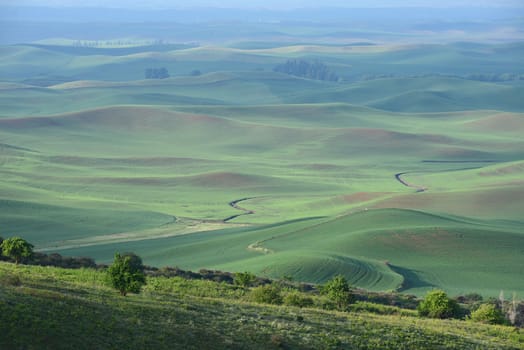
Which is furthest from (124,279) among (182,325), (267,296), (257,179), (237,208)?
(257,179)

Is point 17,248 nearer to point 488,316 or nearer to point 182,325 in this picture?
point 182,325

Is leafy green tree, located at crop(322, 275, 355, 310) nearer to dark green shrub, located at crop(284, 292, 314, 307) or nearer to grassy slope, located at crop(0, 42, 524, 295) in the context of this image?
dark green shrub, located at crop(284, 292, 314, 307)

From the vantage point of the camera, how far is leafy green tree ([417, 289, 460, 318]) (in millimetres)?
30438

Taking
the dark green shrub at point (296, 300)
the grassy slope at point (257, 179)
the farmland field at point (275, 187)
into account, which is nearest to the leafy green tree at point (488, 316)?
the dark green shrub at point (296, 300)

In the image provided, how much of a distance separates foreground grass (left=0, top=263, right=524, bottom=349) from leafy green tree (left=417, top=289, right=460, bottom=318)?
128 centimetres

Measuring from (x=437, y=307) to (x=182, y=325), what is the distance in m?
11.3

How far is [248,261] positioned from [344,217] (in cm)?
1332

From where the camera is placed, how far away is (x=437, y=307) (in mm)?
30406

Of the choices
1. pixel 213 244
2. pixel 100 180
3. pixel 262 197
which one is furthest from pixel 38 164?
pixel 213 244

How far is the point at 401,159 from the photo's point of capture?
4193 inches

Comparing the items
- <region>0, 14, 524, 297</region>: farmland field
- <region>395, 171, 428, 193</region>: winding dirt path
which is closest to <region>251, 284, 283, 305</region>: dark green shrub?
<region>0, 14, 524, 297</region>: farmland field

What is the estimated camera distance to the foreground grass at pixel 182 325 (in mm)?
19453

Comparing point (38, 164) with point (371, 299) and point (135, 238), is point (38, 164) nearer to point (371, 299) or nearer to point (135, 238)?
point (135, 238)

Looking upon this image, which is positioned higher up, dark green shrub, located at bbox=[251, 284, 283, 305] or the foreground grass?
the foreground grass
